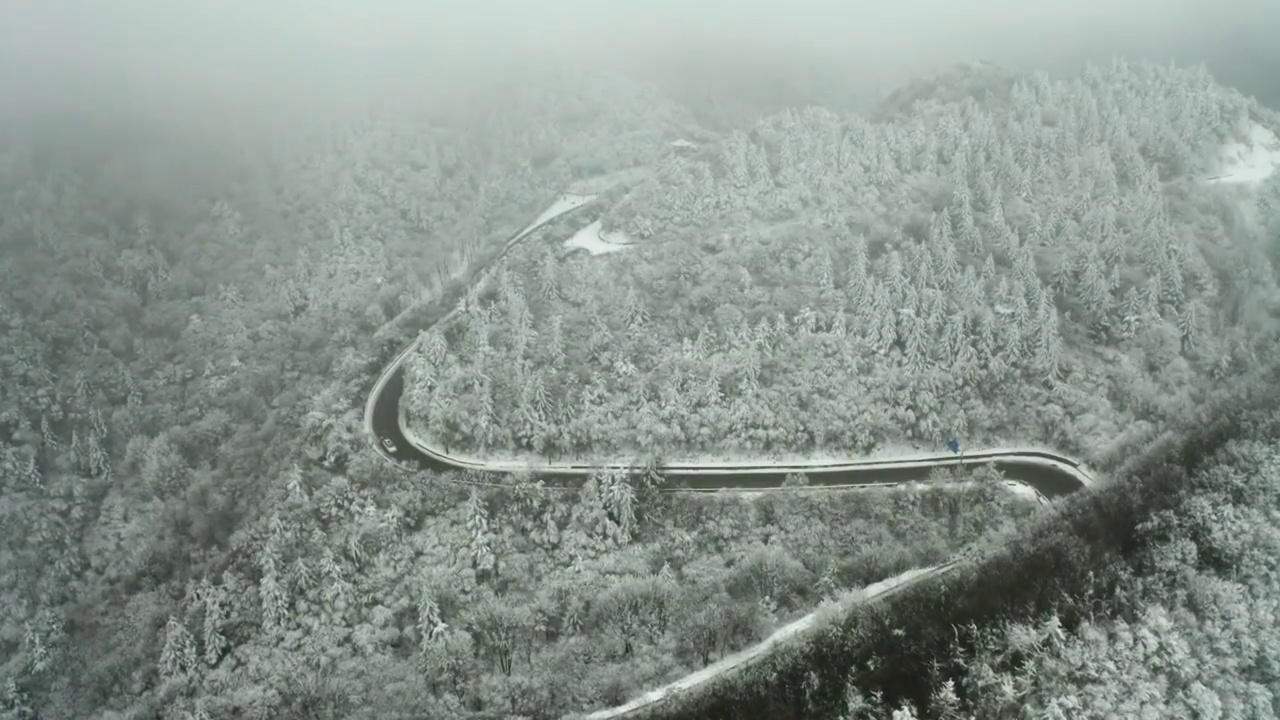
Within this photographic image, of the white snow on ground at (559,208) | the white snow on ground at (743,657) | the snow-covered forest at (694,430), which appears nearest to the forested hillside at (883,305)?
the snow-covered forest at (694,430)

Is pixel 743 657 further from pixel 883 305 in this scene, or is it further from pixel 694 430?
pixel 883 305

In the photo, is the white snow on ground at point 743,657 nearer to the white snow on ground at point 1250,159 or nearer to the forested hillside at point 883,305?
the forested hillside at point 883,305

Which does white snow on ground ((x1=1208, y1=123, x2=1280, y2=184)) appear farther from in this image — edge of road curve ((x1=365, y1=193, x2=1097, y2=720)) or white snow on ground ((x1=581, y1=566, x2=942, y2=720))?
white snow on ground ((x1=581, y1=566, x2=942, y2=720))

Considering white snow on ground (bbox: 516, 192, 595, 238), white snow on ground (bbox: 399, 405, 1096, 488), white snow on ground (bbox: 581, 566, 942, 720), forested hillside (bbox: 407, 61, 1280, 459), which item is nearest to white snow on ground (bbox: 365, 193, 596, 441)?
white snow on ground (bbox: 516, 192, 595, 238)

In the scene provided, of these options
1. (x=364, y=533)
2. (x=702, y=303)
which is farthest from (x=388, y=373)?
(x=702, y=303)

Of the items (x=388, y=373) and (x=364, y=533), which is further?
(x=388, y=373)

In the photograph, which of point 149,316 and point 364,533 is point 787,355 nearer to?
point 364,533
